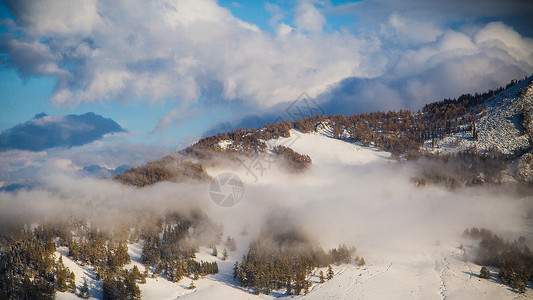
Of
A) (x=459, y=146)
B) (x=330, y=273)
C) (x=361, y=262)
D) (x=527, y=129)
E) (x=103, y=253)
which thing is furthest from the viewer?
(x=459, y=146)

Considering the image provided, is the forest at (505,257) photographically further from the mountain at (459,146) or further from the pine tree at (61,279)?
the pine tree at (61,279)

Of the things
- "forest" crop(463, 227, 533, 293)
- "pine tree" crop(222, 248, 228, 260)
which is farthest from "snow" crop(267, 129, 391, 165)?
"pine tree" crop(222, 248, 228, 260)

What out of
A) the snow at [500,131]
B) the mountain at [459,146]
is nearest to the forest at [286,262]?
the mountain at [459,146]

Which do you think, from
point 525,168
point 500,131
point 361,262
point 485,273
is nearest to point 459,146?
point 500,131

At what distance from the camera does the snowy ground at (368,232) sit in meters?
73.6

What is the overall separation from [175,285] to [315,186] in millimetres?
92210

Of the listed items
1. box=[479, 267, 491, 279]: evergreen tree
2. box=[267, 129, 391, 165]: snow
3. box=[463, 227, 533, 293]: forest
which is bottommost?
box=[479, 267, 491, 279]: evergreen tree

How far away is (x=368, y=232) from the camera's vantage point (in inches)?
4306

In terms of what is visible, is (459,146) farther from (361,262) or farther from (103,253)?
(103,253)

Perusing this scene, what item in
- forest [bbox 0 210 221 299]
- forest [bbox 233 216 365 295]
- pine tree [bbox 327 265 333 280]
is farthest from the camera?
pine tree [bbox 327 265 333 280]

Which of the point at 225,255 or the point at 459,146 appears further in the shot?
the point at 459,146

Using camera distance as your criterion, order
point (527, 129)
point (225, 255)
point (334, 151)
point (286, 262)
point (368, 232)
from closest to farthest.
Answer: point (286, 262) < point (225, 255) < point (368, 232) < point (527, 129) < point (334, 151)

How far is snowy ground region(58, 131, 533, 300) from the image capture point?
73.6 m

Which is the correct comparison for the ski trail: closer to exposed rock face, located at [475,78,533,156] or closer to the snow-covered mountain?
the snow-covered mountain
